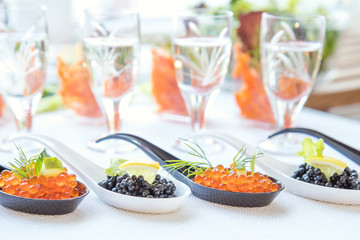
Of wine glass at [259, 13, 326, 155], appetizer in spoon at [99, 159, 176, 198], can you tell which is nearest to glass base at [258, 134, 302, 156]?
wine glass at [259, 13, 326, 155]

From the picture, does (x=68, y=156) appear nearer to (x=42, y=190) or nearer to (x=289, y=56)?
(x=42, y=190)

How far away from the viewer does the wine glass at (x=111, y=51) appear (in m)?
1.00

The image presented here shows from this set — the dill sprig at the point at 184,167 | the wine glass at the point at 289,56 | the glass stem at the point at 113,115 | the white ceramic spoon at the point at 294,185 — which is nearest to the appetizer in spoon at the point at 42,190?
the dill sprig at the point at 184,167

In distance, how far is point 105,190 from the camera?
28.2 inches

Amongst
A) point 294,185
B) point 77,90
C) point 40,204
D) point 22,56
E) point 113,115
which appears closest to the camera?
point 40,204

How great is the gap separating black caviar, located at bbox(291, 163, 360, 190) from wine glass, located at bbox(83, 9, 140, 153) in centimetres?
37

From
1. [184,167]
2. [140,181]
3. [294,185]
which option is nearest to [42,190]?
[140,181]

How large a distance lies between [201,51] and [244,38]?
0.26 m

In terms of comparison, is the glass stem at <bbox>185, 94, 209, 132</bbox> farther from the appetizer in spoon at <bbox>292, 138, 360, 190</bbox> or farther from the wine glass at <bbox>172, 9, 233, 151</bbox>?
the appetizer in spoon at <bbox>292, 138, 360, 190</bbox>

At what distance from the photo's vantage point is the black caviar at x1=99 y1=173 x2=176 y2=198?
70 centimetres

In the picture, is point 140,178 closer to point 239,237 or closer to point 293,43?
point 239,237

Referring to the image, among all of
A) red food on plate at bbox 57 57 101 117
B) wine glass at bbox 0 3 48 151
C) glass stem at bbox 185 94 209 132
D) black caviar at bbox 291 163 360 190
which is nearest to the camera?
black caviar at bbox 291 163 360 190

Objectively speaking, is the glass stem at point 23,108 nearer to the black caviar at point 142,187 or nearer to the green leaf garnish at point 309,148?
the black caviar at point 142,187

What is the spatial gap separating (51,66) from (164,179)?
0.94 m
